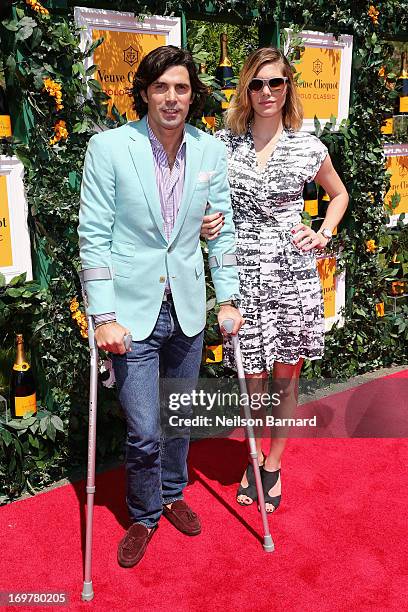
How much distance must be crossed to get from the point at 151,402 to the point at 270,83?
5.68 ft

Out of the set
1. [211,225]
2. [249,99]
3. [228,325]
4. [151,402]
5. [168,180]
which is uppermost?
[249,99]

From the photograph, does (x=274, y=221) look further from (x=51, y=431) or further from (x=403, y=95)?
(x=403, y=95)

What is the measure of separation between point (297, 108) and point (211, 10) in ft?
5.02

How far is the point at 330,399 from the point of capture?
18.2ft

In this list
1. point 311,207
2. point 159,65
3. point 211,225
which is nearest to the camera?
point 159,65

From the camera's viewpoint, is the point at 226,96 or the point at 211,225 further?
the point at 226,96

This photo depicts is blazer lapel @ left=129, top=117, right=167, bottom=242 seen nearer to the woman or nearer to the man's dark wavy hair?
the man's dark wavy hair

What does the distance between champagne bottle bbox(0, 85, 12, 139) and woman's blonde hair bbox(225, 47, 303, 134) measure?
1283 mm

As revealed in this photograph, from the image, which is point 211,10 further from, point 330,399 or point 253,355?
point 330,399

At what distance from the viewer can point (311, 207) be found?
18.5ft

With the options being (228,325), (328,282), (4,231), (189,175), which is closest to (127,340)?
(228,325)

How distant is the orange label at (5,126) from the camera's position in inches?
151

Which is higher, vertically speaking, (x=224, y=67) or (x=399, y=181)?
(x=224, y=67)

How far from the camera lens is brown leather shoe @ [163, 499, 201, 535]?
3.61 metres
